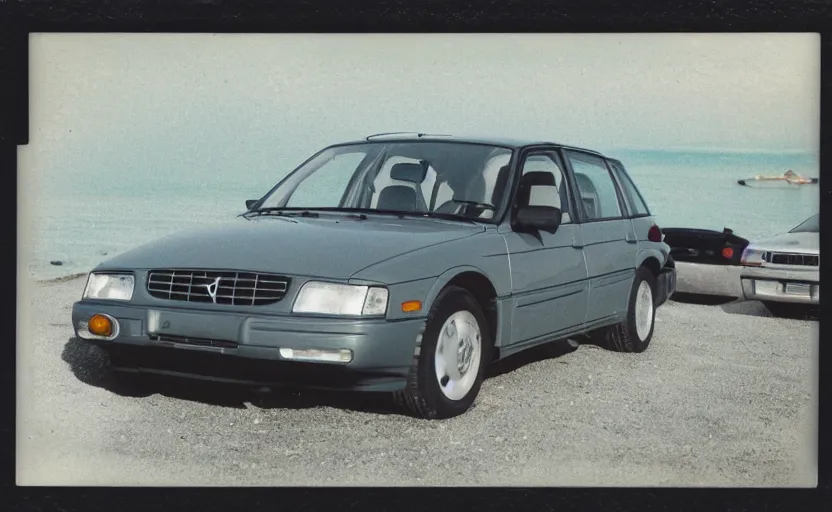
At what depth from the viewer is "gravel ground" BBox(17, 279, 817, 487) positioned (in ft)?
19.0

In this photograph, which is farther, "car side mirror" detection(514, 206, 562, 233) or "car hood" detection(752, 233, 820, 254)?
"car hood" detection(752, 233, 820, 254)

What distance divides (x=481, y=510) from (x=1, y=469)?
98.9 inches

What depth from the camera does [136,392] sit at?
677 centimetres

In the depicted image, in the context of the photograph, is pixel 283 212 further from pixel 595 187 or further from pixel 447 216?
pixel 595 187

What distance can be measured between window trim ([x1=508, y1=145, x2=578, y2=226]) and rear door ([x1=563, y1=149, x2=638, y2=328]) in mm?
99

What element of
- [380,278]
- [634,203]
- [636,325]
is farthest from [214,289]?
[634,203]

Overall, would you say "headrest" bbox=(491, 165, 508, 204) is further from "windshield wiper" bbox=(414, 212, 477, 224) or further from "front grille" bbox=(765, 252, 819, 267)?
"front grille" bbox=(765, 252, 819, 267)

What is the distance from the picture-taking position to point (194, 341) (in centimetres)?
587

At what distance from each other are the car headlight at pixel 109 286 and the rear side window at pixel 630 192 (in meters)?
4.38

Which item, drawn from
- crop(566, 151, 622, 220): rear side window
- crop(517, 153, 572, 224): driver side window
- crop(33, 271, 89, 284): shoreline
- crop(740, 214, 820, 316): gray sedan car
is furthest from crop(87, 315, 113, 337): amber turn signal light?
→ crop(740, 214, 820, 316): gray sedan car

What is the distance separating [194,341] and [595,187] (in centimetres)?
384

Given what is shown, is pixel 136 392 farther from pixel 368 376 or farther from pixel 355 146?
pixel 355 146
